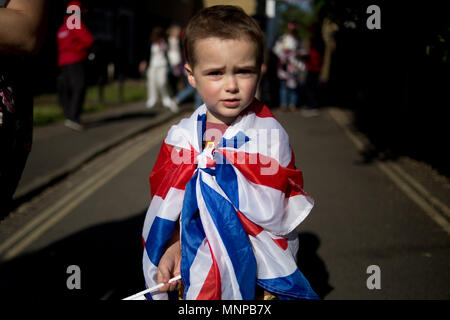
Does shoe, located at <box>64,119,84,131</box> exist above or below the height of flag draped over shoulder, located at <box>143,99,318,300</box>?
A: below

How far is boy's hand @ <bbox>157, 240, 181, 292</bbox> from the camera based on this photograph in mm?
1984

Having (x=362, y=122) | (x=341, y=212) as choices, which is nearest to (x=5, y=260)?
(x=341, y=212)

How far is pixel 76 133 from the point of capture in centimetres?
864

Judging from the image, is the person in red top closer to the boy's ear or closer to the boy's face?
the boy's ear

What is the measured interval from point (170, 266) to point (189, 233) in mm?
218

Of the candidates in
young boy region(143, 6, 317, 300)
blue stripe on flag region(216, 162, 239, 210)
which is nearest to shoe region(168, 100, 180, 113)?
young boy region(143, 6, 317, 300)

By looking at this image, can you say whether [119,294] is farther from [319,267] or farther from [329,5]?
[329,5]

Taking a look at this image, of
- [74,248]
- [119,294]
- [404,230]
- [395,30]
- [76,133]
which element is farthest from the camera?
[76,133]

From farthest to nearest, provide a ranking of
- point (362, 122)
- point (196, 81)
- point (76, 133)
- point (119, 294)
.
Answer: point (362, 122), point (76, 133), point (119, 294), point (196, 81)

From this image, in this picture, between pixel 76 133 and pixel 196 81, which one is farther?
pixel 76 133

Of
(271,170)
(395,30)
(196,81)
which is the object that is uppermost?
(395,30)

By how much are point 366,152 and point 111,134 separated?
4795 mm

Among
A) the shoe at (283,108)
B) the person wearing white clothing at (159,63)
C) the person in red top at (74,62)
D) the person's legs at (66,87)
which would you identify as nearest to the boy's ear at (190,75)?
the person in red top at (74,62)

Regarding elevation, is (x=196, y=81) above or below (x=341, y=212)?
above
